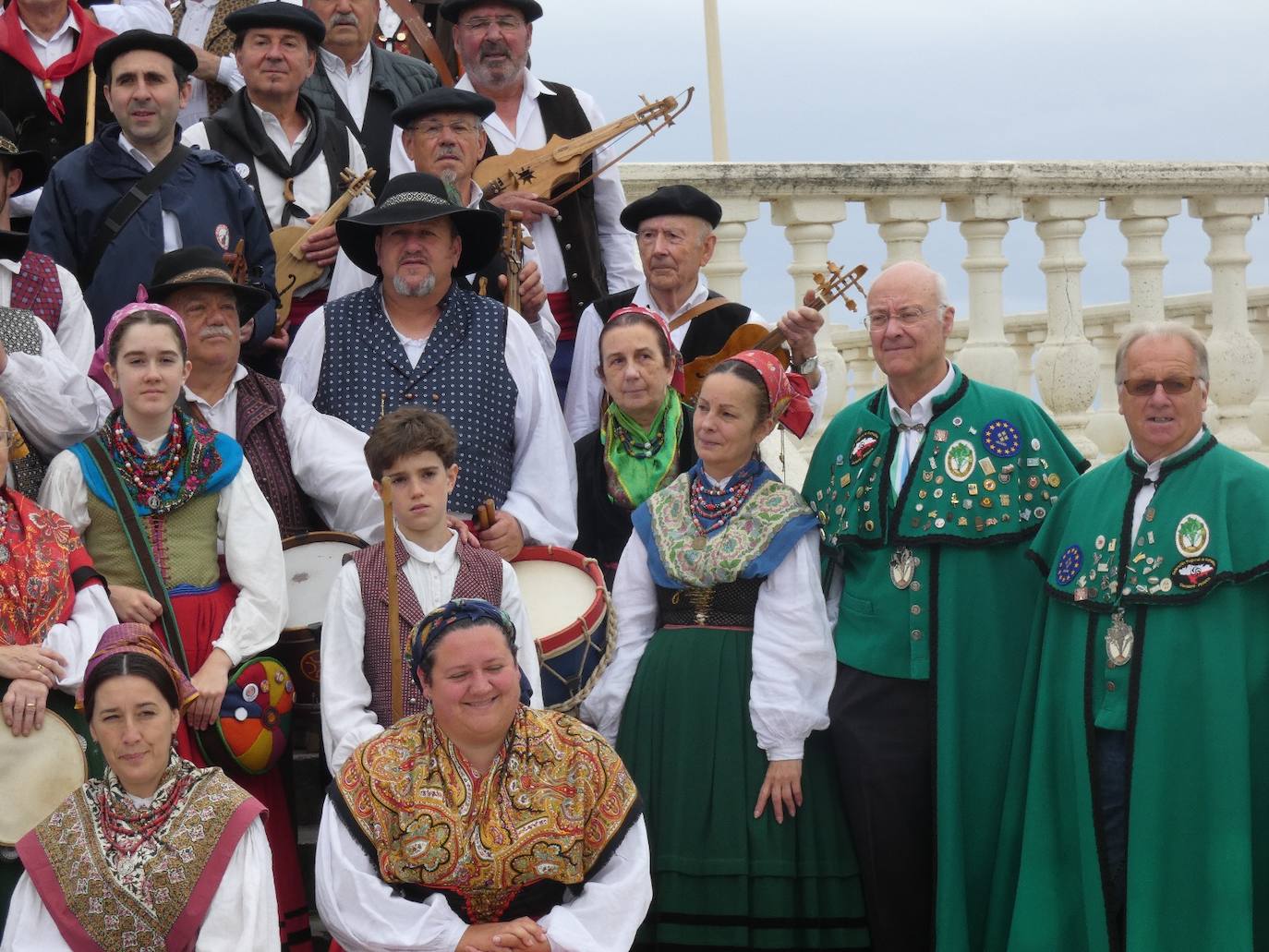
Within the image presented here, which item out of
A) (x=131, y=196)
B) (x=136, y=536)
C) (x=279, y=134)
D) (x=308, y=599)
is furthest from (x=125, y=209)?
(x=308, y=599)

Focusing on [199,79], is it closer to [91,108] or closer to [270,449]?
[91,108]

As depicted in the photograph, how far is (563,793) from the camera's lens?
13.7ft

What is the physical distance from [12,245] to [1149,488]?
316 cm

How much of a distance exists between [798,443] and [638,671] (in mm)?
2684

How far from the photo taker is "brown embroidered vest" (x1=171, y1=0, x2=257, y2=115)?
7.04 m

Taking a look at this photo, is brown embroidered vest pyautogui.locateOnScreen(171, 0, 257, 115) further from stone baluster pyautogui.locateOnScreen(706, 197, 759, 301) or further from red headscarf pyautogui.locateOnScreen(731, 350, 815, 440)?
red headscarf pyautogui.locateOnScreen(731, 350, 815, 440)

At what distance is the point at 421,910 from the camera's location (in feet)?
13.4

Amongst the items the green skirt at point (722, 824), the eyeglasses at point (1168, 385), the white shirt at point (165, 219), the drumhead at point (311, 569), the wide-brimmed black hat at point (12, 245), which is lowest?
the green skirt at point (722, 824)

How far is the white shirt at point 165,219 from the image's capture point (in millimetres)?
5809

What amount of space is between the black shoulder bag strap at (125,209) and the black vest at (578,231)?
1.25m

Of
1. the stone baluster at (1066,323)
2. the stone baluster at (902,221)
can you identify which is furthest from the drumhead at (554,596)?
the stone baluster at (1066,323)

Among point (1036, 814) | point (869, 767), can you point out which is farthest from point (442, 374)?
point (1036, 814)

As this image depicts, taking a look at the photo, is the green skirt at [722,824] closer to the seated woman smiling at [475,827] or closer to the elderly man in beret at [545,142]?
the seated woman smiling at [475,827]

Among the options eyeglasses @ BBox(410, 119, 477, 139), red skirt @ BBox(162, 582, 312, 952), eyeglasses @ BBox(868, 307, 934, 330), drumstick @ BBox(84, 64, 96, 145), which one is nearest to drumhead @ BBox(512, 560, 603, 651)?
red skirt @ BBox(162, 582, 312, 952)
